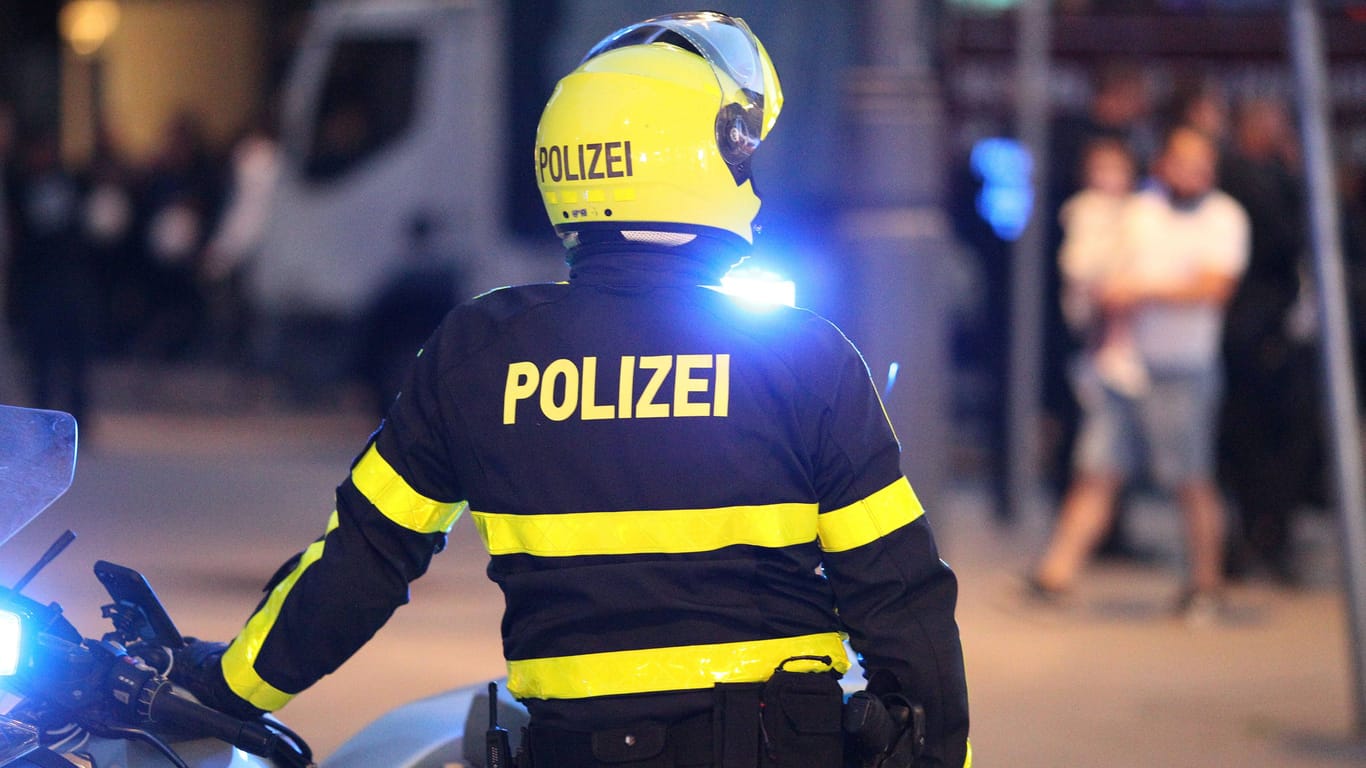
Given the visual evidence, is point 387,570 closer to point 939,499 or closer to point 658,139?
point 658,139

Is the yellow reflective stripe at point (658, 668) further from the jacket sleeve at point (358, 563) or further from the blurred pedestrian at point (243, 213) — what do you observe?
the blurred pedestrian at point (243, 213)

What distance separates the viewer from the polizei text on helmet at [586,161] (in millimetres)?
2385

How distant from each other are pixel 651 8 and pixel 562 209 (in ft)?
21.8

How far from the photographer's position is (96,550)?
782 cm

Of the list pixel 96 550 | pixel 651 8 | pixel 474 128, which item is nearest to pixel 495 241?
pixel 474 128

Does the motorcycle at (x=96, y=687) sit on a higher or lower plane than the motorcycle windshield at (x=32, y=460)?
lower

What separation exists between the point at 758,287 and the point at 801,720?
2.22 feet

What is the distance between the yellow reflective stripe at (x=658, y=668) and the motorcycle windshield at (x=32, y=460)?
66 cm

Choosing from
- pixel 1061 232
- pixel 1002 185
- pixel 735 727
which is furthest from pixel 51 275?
pixel 735 727

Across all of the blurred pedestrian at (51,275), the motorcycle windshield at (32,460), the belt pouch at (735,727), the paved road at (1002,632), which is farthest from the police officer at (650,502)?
the blurred pedestrian at (51,275)

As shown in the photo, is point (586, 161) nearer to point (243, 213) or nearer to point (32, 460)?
point (32, 460)

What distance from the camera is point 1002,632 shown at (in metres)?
6.84

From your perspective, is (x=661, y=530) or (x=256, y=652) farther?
(x=256, y=652)

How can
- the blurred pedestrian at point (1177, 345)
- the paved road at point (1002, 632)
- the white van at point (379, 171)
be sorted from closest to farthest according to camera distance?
the paved road at point (1002, 632) < the blurred pedestrian at point (1177, 345) < the white van at point (379, 171)
